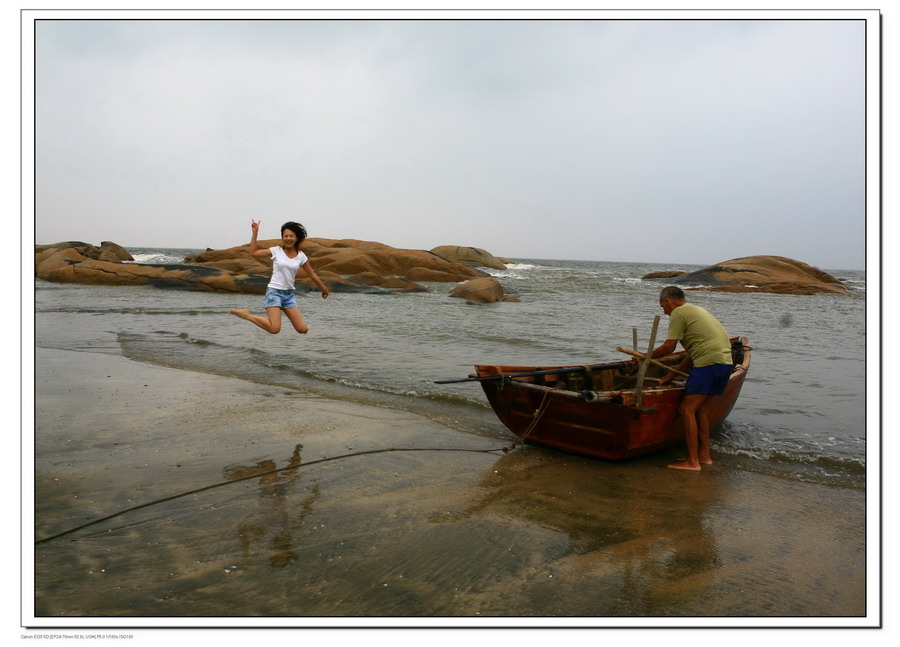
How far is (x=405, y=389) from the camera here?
947 cm

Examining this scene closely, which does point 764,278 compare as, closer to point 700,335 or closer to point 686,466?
point 700,335

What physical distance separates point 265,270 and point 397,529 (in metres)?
26.6

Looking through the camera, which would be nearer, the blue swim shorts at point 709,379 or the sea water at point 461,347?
the blue swim shorts at point 709,379

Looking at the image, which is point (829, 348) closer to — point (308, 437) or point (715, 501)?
point (715, 501)

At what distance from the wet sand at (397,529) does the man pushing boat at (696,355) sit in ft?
1.43

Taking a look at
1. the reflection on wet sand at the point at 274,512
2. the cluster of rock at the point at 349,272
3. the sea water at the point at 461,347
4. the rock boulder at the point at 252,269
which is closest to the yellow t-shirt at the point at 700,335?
the sea water at the point at 461,347

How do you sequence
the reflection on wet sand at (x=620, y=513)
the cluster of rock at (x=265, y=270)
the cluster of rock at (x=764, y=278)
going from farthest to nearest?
1. the cluster of rock at (x=764, y=278)
2. the cluster of rock at (x=265, y=270)
3. the reflection on wet sand at (x=620, y=513)

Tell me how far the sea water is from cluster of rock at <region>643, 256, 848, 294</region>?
7.04 m

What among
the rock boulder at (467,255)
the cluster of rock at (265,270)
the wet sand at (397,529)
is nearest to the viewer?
the wet sand at (397,529)

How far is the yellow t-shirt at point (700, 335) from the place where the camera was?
621 centimetres

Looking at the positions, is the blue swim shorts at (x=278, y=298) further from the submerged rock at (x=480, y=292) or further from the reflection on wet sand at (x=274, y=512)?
the submerged rock at (x=480, y=292)

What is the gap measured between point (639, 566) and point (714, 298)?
28411 millimetres

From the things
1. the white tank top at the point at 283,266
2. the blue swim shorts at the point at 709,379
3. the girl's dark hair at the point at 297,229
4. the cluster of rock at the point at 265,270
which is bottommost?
the blue swim shorts at the point at 709,379

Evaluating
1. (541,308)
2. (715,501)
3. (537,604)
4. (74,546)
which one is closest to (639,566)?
(537,604)
